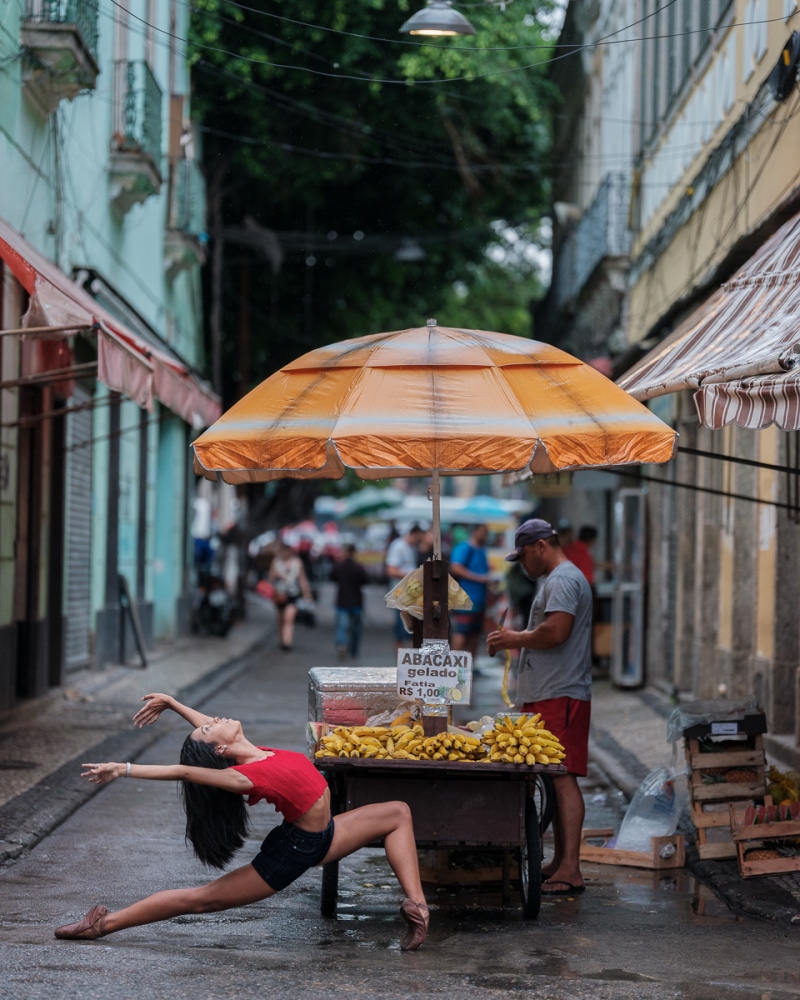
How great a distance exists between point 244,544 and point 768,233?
21290mm

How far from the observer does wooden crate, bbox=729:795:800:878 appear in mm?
8109

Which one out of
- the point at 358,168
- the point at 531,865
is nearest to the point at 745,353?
the point at 531,865

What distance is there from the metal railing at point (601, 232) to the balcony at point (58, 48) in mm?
9815

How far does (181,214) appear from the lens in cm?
2383

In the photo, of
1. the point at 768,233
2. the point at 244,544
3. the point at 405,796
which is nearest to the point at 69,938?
the point at 405,796

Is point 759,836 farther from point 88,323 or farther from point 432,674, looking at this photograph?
point 88,323

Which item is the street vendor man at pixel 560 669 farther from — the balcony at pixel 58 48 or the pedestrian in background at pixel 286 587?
the pedestrian in background at pixel 286 587

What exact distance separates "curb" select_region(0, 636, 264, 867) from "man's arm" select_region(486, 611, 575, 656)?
9.04ft

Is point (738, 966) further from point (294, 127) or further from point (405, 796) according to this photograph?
point (294, 127)

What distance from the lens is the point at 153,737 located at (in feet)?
44.2

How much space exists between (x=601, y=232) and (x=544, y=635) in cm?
1584

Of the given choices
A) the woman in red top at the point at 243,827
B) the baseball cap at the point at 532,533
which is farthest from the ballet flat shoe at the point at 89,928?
the baseball cap at the point at 532,533

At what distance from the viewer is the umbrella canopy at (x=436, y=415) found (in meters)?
6.82

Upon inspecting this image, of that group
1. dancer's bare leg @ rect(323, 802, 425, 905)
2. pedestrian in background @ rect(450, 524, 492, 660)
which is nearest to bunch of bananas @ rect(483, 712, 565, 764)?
dancer's bare leg @ rect(323, 802, 425, 905)
